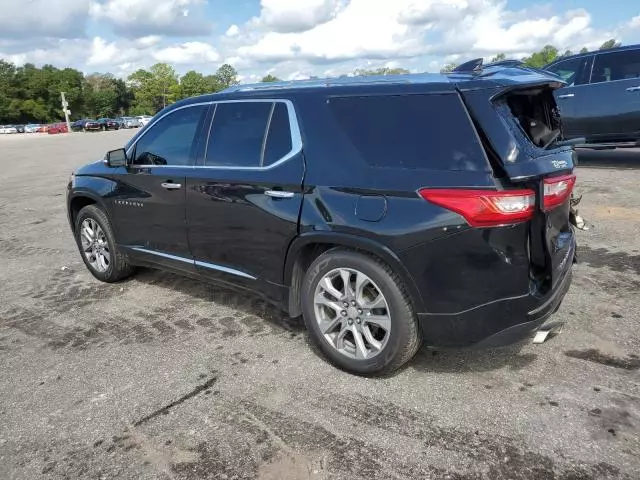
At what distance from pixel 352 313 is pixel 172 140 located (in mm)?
2246

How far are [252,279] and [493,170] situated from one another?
189 centimetres

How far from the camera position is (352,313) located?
3.39m

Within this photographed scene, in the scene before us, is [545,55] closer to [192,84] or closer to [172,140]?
[192,84]

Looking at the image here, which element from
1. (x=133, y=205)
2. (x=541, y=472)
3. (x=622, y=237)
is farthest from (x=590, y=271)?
(x=133, y=205)

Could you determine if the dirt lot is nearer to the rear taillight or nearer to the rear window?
the rear taillight

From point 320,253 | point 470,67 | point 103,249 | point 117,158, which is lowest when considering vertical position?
point 103,249

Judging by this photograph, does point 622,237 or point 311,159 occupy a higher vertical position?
point 311,159

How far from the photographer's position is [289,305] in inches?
148

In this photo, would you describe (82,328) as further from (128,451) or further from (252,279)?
(128,451)

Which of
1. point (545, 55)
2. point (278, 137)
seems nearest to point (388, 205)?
point (278, 137)

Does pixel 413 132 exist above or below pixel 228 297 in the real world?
above

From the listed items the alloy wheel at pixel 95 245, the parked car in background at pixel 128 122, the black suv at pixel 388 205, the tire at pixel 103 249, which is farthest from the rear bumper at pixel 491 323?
the parked car in background at pixel 128 122

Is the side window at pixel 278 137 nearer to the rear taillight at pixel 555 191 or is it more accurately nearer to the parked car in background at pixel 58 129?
the rear taillight at pixel 555 191

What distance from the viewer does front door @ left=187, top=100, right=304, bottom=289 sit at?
11.8ft
